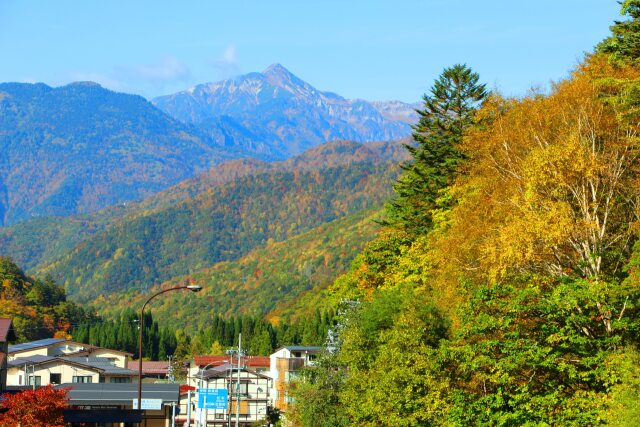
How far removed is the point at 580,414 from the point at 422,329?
52.9ft

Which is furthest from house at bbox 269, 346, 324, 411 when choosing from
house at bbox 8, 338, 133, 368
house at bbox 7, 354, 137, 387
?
house at bbox 8, 338, 133, 368

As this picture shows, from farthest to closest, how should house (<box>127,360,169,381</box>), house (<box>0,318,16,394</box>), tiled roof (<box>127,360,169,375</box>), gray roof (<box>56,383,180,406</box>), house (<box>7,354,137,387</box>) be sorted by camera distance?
1. tiled roof (<box>127,360,169,375</box>)
2. house (<box>127,360,169,381</box>)
3. house (<box>7,354,137,387</box>)
4. gray roof (<box>56,383,180,406</box>)
5. house (<box>0,318,16,394</box>)

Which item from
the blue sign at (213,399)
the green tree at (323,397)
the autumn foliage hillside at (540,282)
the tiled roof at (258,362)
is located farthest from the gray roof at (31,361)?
the autumn foliage hillside at (540,282)

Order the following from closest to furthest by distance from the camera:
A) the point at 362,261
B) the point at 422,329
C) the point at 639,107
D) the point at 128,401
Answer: the point at 639,107 → the point at 422,329 → the point at 128,401 → the point at 362,261

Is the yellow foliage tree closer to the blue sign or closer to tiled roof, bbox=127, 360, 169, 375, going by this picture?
the blue sign

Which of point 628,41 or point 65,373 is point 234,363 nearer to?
point 65,373

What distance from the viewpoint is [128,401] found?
3285 inches

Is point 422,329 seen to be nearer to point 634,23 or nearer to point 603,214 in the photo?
point 603,214

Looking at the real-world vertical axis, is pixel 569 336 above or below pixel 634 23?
below

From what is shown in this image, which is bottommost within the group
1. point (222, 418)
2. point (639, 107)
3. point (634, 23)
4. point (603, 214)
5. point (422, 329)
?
point (222, 418)

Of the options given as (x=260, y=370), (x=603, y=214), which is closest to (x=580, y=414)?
(x=603, y=214)

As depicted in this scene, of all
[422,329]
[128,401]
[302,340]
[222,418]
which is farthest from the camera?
[302,340]

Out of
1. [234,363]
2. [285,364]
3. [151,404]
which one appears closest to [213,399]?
[151,404]

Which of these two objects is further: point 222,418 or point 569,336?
point 222,418
